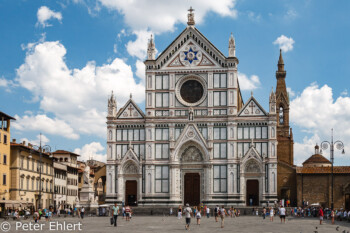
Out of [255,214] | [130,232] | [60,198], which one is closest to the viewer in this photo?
[130,232]

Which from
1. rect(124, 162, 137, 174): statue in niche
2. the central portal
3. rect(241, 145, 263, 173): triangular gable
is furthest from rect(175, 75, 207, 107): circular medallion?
rect(124, 162, 137, 174): statue in niche

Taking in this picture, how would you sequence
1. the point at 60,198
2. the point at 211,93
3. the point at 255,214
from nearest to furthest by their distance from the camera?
the point at 255,214, the point at 211,93, the point at 60,198

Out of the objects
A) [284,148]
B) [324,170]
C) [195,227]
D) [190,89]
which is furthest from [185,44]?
[195,227]

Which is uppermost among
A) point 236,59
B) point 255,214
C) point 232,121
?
point 236,59

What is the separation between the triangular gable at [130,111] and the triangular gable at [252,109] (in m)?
12.0

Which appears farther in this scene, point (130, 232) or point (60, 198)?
point (60, 198)

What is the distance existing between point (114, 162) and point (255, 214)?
17.5 m

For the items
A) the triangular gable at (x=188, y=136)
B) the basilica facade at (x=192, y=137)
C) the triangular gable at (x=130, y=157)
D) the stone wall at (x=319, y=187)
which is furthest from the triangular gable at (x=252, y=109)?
the triangular gable at (x=130, y=157)

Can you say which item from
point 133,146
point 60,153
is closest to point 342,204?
point 133,146

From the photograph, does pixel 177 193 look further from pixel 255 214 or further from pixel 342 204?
pixel 342 204

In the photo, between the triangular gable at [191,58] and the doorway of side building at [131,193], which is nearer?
the doorway of side building at [131,193]

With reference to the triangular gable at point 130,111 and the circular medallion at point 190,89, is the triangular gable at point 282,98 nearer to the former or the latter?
the circular medallion at point 190,89

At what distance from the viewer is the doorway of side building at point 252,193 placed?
63.8 m

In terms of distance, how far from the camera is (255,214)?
6091 cm
